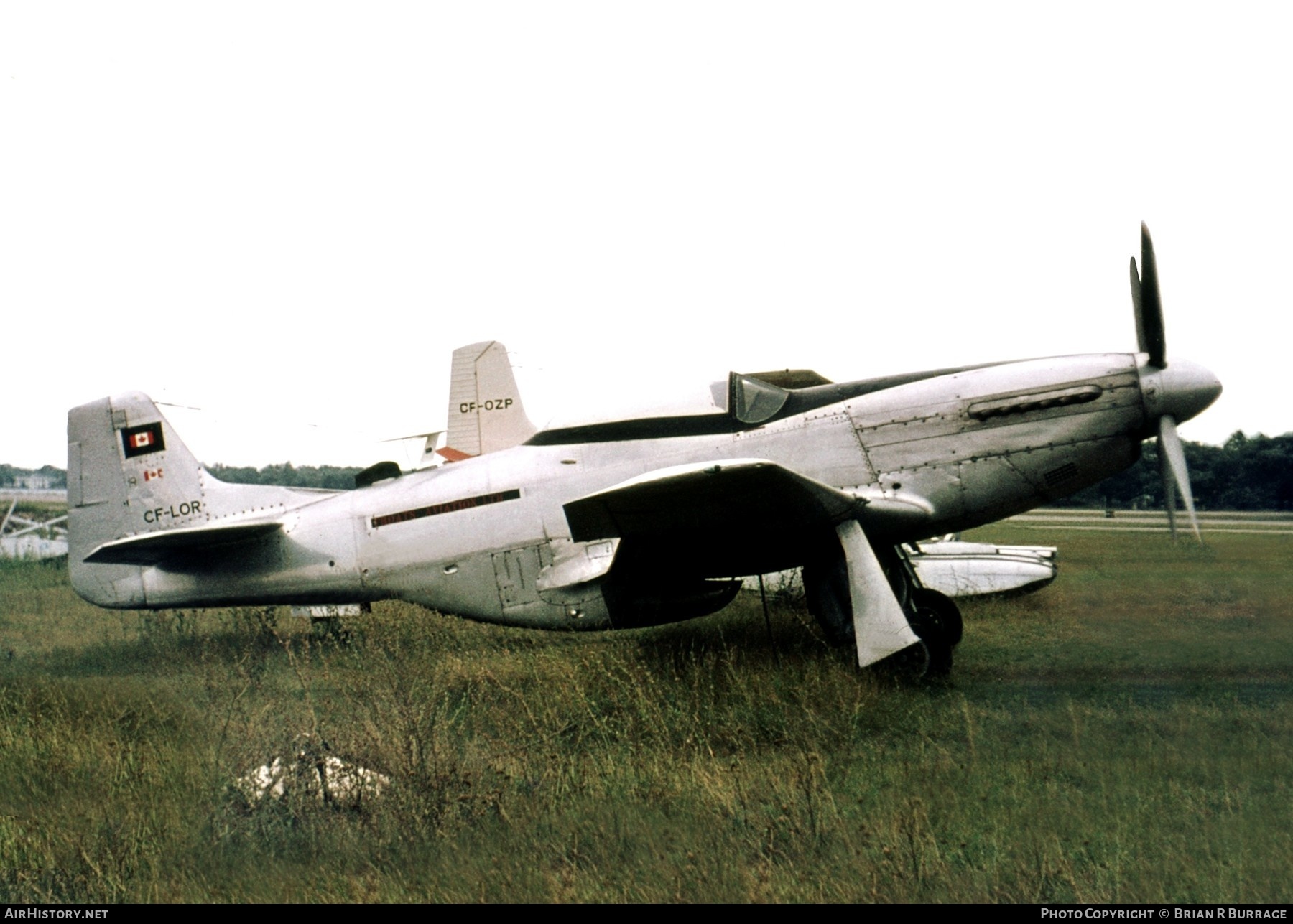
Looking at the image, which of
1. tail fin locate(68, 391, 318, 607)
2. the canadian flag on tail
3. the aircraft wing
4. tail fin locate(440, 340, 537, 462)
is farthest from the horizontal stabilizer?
tail fin locate(440, 340, 537, 462)

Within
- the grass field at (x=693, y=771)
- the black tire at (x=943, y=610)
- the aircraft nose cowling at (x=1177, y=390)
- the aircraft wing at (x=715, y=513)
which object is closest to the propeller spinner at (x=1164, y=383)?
the aircraft nose cowling at (x=1177, y=390)

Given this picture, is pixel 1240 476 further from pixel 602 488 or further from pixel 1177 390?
pixel 602 488

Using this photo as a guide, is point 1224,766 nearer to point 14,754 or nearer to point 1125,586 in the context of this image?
point 1125,586

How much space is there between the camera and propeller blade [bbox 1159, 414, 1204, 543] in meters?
5.89

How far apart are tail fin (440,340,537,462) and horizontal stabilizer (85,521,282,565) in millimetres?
5832

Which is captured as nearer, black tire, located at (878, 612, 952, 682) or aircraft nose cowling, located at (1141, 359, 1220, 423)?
black tire, located at (878, 612, 952, 682)

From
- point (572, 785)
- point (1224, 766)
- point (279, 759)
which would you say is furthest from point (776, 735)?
point (279, 759)

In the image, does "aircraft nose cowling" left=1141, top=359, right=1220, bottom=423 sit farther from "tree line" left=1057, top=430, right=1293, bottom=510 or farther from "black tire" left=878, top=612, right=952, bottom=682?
"tree line" left=1057, top=430, right=1293, bottom=510

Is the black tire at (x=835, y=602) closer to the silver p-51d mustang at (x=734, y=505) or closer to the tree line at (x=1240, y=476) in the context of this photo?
the silver p-51d mustang at (x=734, y=505)

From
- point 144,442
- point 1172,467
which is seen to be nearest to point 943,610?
point 1172,467

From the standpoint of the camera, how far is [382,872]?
3.40m

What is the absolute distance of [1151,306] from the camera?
6.11 meters

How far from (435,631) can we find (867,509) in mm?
4496

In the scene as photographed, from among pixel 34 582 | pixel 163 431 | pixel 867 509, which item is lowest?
pixel 34 582
